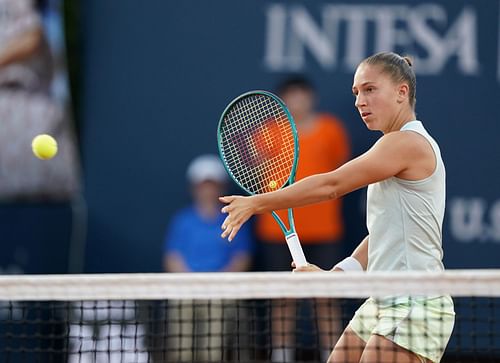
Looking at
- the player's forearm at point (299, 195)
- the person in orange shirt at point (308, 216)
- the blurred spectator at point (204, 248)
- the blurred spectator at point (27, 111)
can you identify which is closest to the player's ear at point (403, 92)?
the player's forearm at point (299, 195)

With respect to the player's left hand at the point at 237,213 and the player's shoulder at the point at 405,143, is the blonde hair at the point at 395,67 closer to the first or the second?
the player's shoulder at the point at 405,143

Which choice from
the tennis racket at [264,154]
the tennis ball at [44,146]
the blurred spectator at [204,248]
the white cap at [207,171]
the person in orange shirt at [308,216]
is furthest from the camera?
Result: the white cap at [207,171]

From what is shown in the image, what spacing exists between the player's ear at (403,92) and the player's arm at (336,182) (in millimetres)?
208

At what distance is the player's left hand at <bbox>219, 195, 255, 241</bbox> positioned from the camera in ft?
13.5

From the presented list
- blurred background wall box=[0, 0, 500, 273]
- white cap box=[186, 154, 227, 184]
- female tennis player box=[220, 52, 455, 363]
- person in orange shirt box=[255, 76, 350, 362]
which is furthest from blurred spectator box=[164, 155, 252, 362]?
female tennis player box=[220, 52, 455, 363]

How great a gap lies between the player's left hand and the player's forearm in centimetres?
3

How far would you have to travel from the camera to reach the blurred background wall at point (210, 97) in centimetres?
891

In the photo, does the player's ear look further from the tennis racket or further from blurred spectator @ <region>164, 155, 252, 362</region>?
blurred spectator @ <region>164, 155, 252, 362</region>

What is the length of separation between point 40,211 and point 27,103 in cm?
Answer: 91

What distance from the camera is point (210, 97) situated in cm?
910

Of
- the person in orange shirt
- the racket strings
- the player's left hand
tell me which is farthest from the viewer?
the person in orange shirt

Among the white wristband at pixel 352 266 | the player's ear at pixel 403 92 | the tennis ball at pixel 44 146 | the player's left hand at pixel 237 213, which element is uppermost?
the tennis ball at pixel 44 146

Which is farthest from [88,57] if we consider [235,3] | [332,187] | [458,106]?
[332,187]

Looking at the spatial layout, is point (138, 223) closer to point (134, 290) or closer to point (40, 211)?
point (40, 211)
